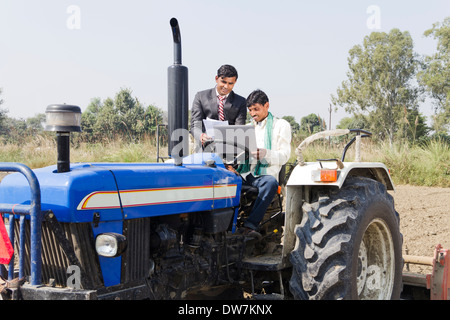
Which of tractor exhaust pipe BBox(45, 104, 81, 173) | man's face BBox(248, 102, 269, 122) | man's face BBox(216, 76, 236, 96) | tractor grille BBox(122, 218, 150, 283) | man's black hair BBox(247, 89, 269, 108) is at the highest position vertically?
man's face BBox(216, 76, 236, 96)

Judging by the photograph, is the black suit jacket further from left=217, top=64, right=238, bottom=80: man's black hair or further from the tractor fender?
the tractor fender

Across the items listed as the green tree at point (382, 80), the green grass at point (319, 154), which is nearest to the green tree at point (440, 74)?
the green tree at point (382, 80)

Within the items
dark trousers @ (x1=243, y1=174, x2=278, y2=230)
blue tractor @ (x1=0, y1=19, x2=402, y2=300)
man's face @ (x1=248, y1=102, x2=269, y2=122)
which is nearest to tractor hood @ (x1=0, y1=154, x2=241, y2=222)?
blue tractor @ (x1=0, y1=19, x2=402, y2=300)

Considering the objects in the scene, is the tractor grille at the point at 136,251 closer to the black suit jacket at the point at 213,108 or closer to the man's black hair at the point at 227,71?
the black suit jacket at the point at 213,108

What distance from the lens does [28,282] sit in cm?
277

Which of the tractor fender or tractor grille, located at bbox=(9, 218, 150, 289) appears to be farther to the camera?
the tractor fender

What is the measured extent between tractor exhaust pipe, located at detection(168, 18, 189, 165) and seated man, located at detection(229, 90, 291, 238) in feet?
2.92

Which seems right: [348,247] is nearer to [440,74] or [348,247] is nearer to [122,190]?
[122,190]

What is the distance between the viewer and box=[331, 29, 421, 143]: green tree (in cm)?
3847

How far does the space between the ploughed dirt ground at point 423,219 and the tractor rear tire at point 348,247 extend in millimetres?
2084

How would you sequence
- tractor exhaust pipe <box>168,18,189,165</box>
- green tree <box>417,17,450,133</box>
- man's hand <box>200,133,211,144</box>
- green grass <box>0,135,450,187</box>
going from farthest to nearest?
green tree <box>417,17,450,133</box>, green grass <box>0,135,450,187</box>, man's hand <box>200,133,211,144</box>, tractor exhaust pipe <box>168,18,189,165</box>

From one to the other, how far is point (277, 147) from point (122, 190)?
175cm
